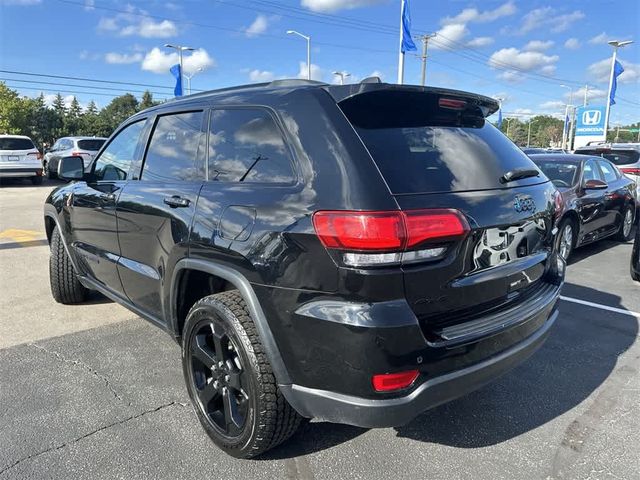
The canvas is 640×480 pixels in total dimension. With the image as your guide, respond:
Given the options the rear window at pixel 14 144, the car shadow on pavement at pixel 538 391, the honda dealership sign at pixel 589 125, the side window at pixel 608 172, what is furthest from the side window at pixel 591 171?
the honda dealership sign at pixel 589 125

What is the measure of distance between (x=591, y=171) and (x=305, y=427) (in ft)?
20.9

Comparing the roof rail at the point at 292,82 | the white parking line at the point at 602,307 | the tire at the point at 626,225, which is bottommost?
the white parking line at the point at 602,307

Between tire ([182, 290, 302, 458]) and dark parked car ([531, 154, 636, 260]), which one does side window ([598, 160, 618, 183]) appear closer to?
dark parked car ([531, 154, 636, 260])

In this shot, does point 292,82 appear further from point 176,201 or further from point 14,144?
point 14,144

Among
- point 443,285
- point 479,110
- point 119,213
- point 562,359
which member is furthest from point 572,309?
point 119,213

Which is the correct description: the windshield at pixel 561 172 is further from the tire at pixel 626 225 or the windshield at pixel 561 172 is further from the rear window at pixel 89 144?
the rear window at pixel 89 144

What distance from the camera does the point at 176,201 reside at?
277 centimetres

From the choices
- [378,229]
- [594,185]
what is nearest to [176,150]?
[378,229]

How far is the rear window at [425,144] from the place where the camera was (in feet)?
7.02

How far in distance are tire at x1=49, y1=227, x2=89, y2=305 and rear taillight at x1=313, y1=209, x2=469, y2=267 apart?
3.47 m

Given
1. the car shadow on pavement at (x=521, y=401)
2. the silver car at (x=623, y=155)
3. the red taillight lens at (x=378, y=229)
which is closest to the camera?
the red taillight lens at (x=378, y=229)

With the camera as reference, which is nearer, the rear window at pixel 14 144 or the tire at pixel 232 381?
the tire at pixel 232 381

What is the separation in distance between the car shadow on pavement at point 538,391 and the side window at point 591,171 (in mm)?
3188

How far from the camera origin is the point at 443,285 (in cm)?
206
